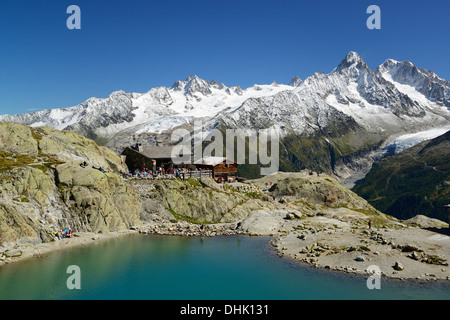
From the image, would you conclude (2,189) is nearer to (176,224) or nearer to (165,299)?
(176,224)

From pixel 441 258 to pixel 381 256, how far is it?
870cm

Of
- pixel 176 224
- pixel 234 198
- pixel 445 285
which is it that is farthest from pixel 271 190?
pixel 445 285

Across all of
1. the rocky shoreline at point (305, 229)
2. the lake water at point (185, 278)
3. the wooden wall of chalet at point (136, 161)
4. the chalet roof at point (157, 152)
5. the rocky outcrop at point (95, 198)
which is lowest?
the lake water at point (185, 278)

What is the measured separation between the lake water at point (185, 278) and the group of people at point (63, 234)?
15.5 feet

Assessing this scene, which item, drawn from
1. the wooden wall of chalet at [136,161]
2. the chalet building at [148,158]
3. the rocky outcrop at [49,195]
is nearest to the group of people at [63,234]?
the rocky outcrop at [49,195]

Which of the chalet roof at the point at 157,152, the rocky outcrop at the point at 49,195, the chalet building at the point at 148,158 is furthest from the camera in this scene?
the chalet roof at the point at 157,152

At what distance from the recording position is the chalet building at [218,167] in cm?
10581

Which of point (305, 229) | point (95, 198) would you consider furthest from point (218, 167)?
point (95, 198)

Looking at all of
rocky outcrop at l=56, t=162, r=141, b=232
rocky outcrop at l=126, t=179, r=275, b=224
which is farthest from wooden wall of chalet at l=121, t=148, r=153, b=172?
rocky outcrop at l=56, t=162, r=141, b=232

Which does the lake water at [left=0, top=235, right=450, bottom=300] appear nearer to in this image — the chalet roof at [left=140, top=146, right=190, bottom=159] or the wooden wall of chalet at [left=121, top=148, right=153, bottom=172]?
the wooden wall of chalet at [left=121, top=148, right=153, bottom=172]

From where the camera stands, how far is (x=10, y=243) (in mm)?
46812

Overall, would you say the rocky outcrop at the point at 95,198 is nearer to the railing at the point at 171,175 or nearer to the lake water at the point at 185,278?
the lake water at the point at 185,278

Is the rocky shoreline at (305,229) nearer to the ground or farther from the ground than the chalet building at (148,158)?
nearer to the ground

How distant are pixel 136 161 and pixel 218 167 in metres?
27.3
